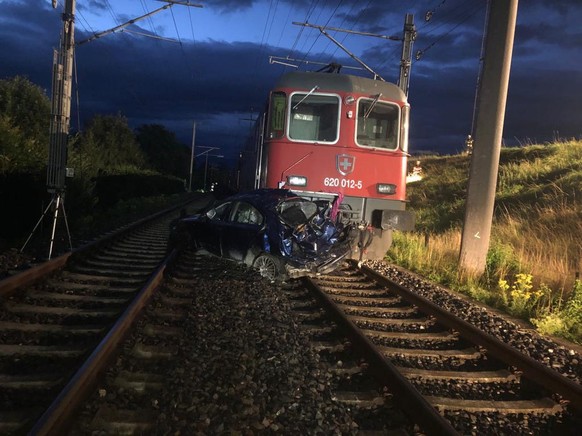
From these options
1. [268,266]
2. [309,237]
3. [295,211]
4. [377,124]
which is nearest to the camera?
[309,237]

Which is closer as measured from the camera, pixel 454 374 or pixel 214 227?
pixel 454 374

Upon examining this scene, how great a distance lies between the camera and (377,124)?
1064cm

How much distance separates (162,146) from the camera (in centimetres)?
8794

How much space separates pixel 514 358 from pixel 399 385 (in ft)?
5.07

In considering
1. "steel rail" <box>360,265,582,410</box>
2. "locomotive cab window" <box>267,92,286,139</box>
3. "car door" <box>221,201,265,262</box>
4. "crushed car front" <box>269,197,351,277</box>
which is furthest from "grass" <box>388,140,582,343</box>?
"locomotive cab window" <box>267,92,286,139</box>

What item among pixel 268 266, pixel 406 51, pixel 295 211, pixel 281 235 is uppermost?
pixel 406 51

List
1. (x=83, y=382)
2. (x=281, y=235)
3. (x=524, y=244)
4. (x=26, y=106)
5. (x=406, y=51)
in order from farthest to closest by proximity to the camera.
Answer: (x=26, y=106) → (x=406, y=51) → (x=524, y=244) → (x=281, y=235) → (x=83, y=382)

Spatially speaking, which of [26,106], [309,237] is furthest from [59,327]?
[26,106]

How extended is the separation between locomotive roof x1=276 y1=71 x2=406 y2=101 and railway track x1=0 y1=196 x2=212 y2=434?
4.35 meters

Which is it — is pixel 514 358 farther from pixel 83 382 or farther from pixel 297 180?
pixel 297 180

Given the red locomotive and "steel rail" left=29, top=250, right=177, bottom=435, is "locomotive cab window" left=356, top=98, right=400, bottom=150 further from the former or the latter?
"steel rail" left=29, top=250, right=177, bottom=435

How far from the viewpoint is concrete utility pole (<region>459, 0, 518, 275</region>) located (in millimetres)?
9742

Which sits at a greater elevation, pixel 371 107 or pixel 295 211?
pixel 371 107

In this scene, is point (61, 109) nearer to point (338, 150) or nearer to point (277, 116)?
point (277, 116)
